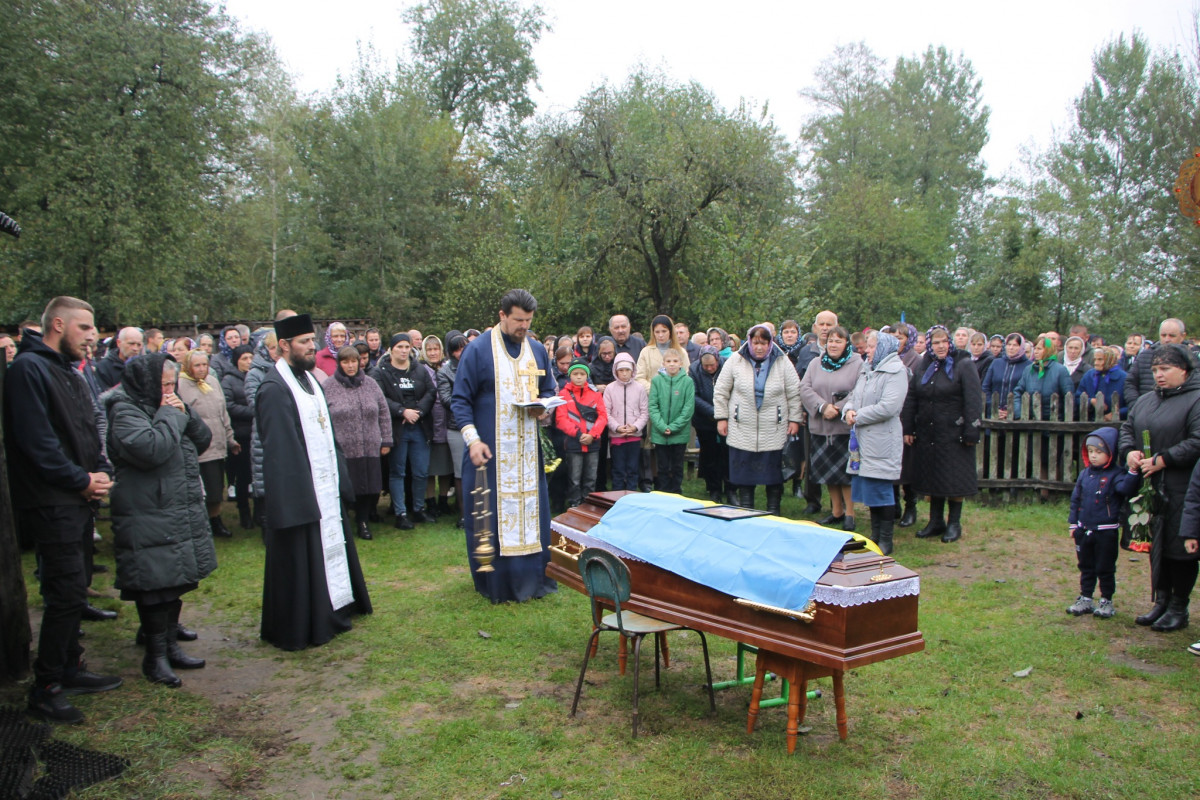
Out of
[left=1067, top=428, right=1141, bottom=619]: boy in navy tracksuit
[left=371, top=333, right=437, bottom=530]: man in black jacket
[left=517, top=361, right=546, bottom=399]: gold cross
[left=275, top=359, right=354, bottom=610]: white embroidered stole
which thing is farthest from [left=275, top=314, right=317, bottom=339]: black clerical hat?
[left=1067, top=428, right=1141, bottom=619]: boy in navy tracksuit

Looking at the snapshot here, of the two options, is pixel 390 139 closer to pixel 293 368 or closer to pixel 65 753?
pixel 293 368

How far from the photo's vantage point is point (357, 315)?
29281 millimetres

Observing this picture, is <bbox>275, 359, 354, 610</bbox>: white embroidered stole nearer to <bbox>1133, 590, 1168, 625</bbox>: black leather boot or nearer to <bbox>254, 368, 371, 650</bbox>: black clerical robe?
<bbox>254, 368, 371, 650</bbox>: black clerical robe

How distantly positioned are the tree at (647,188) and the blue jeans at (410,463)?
8275mm

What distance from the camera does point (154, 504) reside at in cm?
488

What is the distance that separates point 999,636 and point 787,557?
2768 millimetres

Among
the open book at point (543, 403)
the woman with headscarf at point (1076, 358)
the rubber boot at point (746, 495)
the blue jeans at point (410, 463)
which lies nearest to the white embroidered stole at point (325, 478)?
the open book at point (543, 403)

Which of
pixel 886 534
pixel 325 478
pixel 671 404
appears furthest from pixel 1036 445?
pixel 325 478

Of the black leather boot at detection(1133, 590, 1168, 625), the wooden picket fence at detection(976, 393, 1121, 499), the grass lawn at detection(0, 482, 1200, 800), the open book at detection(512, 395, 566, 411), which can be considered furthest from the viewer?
the wooden picket fence at detection(976, 393, 1121, 499)

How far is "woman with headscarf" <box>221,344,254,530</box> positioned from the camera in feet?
29.9

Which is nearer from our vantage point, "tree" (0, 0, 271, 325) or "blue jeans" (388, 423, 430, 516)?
"blue jeans" (388, 423, 430, 516)

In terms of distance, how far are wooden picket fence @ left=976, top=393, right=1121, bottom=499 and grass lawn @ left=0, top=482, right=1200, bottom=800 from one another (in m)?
3.52

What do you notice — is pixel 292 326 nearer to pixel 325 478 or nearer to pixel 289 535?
pixel 325 478

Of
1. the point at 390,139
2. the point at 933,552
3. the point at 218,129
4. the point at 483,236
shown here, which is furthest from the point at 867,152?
the point at 933,552
